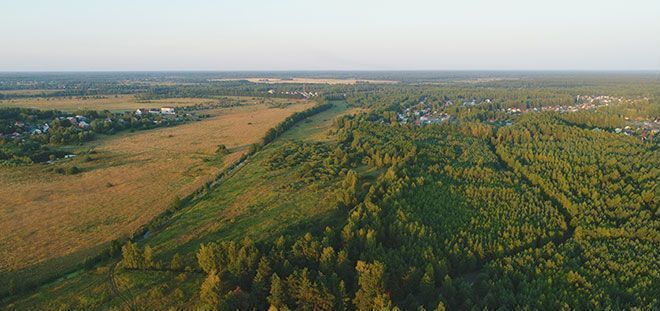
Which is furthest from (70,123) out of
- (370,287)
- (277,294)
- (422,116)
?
(370,287)

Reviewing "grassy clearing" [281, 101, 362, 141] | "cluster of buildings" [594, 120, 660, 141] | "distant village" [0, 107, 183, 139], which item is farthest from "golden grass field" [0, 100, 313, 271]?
"cluster of buildings" [594, 120, 660, 141]

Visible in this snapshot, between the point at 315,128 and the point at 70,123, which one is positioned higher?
the point at 70,123

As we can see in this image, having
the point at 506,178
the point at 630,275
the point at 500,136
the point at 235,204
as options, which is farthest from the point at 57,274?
the point at 500,136

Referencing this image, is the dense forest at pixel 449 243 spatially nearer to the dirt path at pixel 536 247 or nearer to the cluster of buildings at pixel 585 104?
the dirt path at pixel 536 247

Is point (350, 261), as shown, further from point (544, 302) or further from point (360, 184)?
point (360, 184)

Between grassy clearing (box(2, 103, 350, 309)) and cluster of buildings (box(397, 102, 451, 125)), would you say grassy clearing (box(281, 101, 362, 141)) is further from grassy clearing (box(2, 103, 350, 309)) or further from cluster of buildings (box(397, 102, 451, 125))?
grassy clearing (box(2, 103, 350, 309))

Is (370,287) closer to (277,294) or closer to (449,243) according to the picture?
(277,294)
